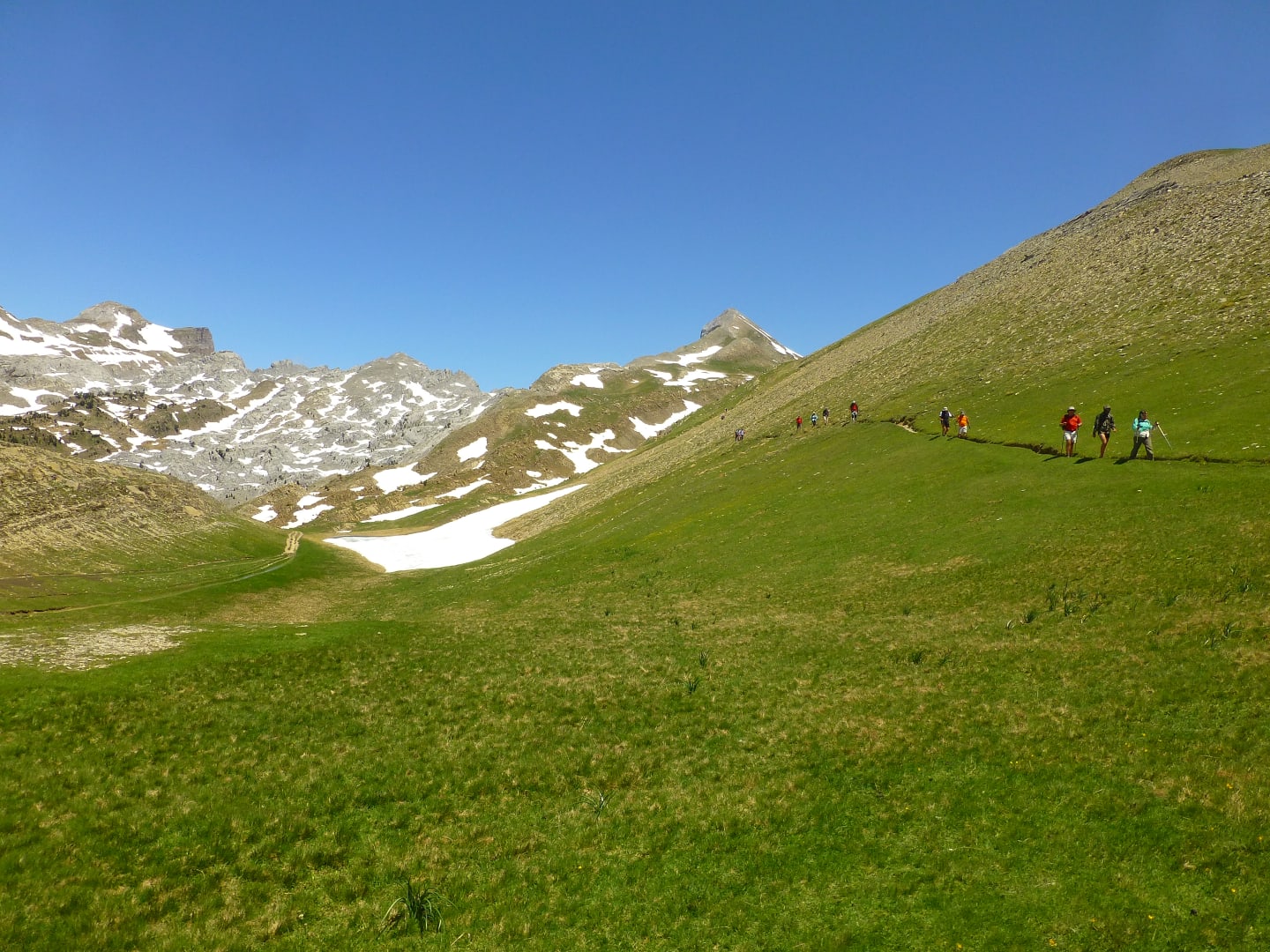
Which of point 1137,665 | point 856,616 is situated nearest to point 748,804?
point 1137,665

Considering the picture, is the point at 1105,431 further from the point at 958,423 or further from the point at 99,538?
the point at 99,538

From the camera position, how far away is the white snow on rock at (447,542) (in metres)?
75.4

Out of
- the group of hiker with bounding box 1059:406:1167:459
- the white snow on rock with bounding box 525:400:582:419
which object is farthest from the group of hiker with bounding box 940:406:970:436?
the white snow on rock with bounding box 525:400:582:419

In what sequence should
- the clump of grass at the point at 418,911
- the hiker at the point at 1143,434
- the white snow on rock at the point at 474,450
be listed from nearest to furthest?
the clump of grass at the point at 418,911, the hiker at the point at 1143,434, the white snow on rock at the point at 474,450

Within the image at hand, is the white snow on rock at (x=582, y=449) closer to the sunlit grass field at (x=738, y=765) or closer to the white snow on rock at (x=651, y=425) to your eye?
the white snow on rock at (x=651, y=425)

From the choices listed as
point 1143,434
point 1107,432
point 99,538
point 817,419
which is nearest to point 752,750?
point 1143,434

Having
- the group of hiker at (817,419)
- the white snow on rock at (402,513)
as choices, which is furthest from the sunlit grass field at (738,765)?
the white snow on rock at (402,513)

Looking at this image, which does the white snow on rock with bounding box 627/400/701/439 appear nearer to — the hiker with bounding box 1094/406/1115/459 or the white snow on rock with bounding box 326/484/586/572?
the white snow on rock with bounding box 326/484/586/572

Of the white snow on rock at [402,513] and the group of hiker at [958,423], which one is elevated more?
the white snow on rock at [402,513]

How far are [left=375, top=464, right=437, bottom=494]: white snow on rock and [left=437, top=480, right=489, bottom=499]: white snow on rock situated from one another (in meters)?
29.7

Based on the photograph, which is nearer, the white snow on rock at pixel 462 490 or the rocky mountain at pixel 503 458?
the white snow on rock at pixel 462 490

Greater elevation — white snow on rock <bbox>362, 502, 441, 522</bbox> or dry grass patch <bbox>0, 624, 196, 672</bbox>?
white snow on rock <bbox>362, 502, 441, 522</bbox>

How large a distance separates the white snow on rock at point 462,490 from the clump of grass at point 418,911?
11855cm

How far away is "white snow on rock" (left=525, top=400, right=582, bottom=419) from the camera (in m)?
180
